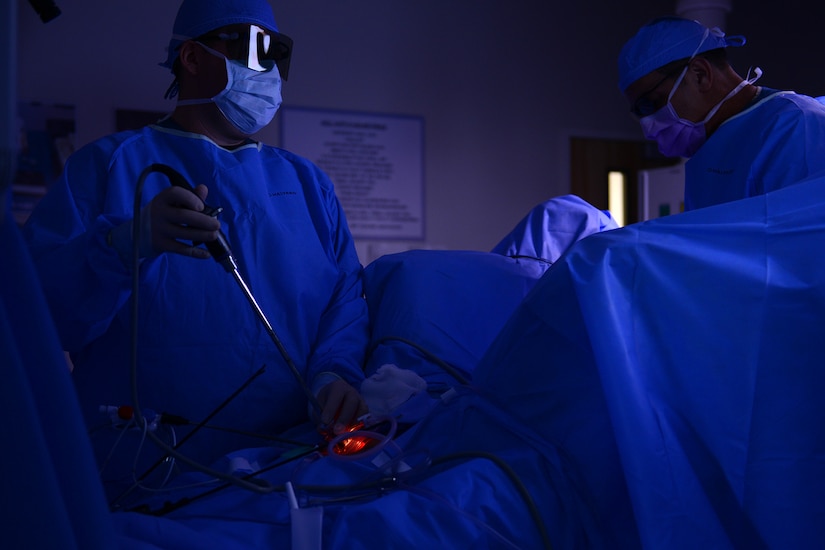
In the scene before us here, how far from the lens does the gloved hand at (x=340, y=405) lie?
→ 1.20m

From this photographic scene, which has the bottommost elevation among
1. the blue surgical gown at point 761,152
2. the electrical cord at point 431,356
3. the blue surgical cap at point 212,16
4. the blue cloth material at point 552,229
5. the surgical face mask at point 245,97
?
the electrical cord at point 431,356

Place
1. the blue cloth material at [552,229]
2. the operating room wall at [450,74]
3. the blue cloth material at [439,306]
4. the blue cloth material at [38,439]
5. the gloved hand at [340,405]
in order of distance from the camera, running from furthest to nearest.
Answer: the operating room wall at [450,74] → the blue cloth material at [552,229] → the blue cloth material at [439,306] → the gloved hand at [340,405] → the blue cloth material at [38,439]

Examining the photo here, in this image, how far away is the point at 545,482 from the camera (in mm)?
860

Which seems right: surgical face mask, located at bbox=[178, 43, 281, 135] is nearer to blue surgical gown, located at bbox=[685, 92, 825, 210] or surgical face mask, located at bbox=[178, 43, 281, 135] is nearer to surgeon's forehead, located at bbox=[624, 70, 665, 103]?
surgeon's forehead, located at bbox=[624, 70, 665, 103]

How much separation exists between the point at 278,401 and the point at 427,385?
261mm

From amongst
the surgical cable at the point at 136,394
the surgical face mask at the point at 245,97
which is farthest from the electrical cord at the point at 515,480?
the surgical face mask at the point at 245,97

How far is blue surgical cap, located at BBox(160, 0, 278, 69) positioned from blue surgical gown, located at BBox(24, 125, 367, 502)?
21 centimetres

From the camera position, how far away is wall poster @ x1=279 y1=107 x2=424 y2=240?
145 inches

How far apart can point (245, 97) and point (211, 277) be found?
15.7 inches

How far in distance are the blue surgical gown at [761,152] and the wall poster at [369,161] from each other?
80.4 inches

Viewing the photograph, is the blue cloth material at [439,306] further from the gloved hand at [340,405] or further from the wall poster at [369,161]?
the wall poster at [369,161]

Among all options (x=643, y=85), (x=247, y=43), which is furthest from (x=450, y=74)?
(x=247, y=43)

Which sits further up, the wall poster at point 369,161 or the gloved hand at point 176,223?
the wall poster at point 369,161

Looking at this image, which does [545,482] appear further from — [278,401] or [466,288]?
[466,288]
